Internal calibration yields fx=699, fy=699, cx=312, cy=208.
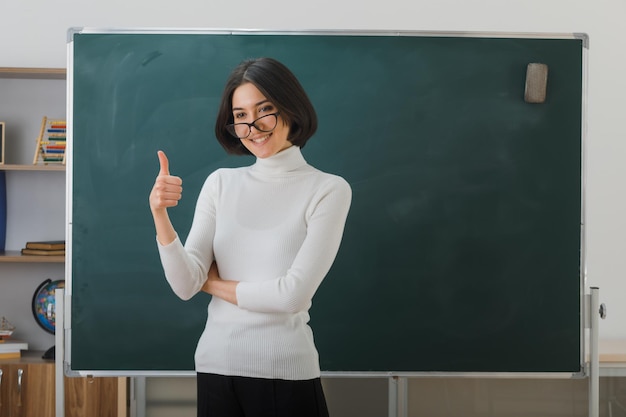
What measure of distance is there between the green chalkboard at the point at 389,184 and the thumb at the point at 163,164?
4 cm

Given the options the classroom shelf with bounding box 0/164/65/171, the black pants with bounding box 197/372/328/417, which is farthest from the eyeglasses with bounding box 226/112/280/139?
the classroom shelf with bounding box 0/164/65/171

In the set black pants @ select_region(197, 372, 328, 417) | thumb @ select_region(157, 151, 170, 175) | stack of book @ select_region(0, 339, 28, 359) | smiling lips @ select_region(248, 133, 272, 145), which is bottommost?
stack of book @ select_region(0, 339, 28, 359)

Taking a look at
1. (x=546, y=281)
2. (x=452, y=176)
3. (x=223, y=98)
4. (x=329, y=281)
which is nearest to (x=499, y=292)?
(x=546, y=281)

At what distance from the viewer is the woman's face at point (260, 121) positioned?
6.81 feet

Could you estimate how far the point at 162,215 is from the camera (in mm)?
1957

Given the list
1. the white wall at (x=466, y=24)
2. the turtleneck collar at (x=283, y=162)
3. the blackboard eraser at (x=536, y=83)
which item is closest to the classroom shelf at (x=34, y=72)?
the white wall at (x=466, y=24)

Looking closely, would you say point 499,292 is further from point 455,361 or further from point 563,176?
point 563,176

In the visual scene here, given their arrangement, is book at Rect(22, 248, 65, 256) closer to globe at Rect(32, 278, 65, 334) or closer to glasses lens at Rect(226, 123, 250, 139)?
globe at Rect(32, 278, 65, 334)

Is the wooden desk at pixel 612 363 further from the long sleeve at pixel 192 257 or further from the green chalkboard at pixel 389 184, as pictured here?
the long sleeve at pixel 192 257

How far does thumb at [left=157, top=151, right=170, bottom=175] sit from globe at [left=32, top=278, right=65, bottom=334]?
1178mm

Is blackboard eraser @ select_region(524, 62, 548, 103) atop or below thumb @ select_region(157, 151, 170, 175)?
atop

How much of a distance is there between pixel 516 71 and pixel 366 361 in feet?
3.58

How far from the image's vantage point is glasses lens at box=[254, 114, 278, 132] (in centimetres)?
207

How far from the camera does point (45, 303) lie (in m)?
3.17
